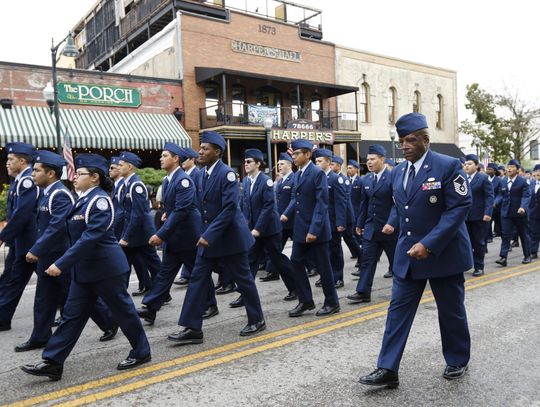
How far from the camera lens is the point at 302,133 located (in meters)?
23.4

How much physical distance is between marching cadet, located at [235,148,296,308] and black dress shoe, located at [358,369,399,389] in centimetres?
274

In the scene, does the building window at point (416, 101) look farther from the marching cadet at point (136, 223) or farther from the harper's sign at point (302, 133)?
the marching cadet at point (136, 223)

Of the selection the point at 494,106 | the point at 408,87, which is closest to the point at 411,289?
the point at 408,87

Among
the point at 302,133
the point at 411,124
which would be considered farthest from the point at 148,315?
the point at 302,133

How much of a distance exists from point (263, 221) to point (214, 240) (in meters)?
1.62

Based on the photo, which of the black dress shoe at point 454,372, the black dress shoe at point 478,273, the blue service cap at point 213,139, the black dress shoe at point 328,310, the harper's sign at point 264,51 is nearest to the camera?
the black dress shoe at point 454,372

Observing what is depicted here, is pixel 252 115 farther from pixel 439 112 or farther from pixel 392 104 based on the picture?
pixel 439 112

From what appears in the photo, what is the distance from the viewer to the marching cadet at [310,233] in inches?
224

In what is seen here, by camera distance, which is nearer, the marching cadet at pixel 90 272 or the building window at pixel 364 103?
the marching cadet at pixel 90 272

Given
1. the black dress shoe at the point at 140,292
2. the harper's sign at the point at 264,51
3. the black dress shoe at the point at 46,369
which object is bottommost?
the black dress shoe at the point at 140,292

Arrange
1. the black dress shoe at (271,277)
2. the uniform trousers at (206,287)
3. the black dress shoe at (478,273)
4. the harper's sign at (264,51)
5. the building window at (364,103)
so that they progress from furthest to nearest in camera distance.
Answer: the building window at (364,103)
the harper's sign at (264,51)
the black dress shoe at (271,277)
the black dress shoe at (478,273)
the uniform trousers at (206,287)

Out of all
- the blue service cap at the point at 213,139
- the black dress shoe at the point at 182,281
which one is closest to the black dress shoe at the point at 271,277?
the black dress shoe at the point at 182,281

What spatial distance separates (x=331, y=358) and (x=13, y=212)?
12.4 ft

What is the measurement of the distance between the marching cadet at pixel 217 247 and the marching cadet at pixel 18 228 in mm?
1971
